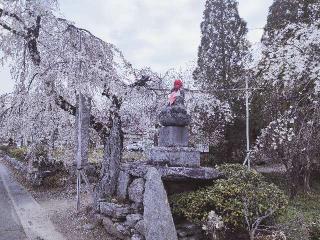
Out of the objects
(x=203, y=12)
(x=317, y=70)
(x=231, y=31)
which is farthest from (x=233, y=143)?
(x=317, y=70)

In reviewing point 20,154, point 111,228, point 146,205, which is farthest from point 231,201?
point 20,154

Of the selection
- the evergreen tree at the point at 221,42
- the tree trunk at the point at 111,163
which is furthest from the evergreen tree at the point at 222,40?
the tree trunk at the point at 111,163

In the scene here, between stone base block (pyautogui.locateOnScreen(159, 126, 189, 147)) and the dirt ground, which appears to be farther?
the dirt ground

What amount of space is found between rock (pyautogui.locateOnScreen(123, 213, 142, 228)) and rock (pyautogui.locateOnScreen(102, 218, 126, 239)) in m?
0.24

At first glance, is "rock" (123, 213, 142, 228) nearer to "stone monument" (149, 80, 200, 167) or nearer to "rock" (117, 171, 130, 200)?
"rock" (117, 171, 130, 200)

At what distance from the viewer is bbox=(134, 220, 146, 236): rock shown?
7.15m

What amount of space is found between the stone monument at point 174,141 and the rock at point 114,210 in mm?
1140

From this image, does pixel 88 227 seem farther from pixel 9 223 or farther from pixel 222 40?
pixel 222 40

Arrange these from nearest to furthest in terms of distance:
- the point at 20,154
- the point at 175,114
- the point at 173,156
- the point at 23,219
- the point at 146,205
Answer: the point at 146,205 → the point at 173,156 → the point at 175,114 → the point at 23,219 → the point at 20,154

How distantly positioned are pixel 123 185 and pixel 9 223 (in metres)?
3.05

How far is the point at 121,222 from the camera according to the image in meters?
7.87

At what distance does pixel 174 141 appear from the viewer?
8.19 meters

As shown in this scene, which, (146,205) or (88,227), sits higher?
(146,205)

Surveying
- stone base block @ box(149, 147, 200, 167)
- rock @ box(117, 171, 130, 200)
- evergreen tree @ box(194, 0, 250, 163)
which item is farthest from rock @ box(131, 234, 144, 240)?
evergreen tree @ box(194, 0, 250, 163)
